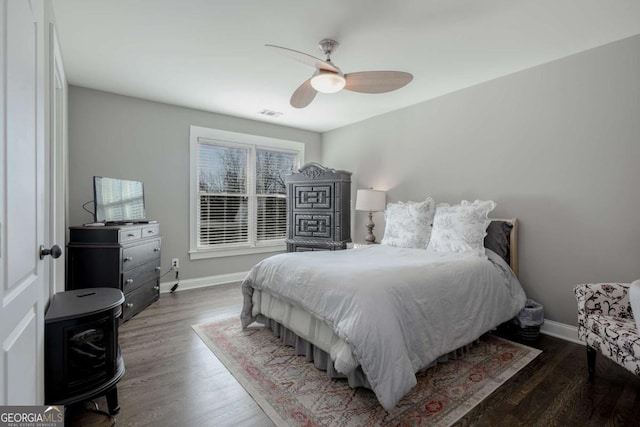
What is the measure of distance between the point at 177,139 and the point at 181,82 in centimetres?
102

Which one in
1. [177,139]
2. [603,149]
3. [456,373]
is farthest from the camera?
[177,139]

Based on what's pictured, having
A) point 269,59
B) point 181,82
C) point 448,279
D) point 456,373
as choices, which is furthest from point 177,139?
point 456,373

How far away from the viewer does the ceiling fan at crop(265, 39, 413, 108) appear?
7.16ft

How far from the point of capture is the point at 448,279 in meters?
→ 2.25

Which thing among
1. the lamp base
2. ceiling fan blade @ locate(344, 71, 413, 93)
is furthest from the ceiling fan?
the lamp base

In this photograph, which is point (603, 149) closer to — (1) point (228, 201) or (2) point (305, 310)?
(2) point (305, 310)

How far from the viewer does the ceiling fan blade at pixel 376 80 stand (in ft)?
7.50

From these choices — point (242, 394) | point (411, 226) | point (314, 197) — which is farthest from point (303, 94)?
point (242, 394)

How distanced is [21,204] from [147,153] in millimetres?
3241

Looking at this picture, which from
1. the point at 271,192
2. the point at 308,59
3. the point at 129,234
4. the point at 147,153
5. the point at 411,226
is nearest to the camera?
the point at 308,59

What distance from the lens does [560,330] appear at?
9.05ft

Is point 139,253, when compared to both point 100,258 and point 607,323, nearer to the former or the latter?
point 100,258

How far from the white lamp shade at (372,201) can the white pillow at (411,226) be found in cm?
56

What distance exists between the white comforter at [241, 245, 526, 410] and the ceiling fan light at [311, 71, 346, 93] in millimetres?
1391
